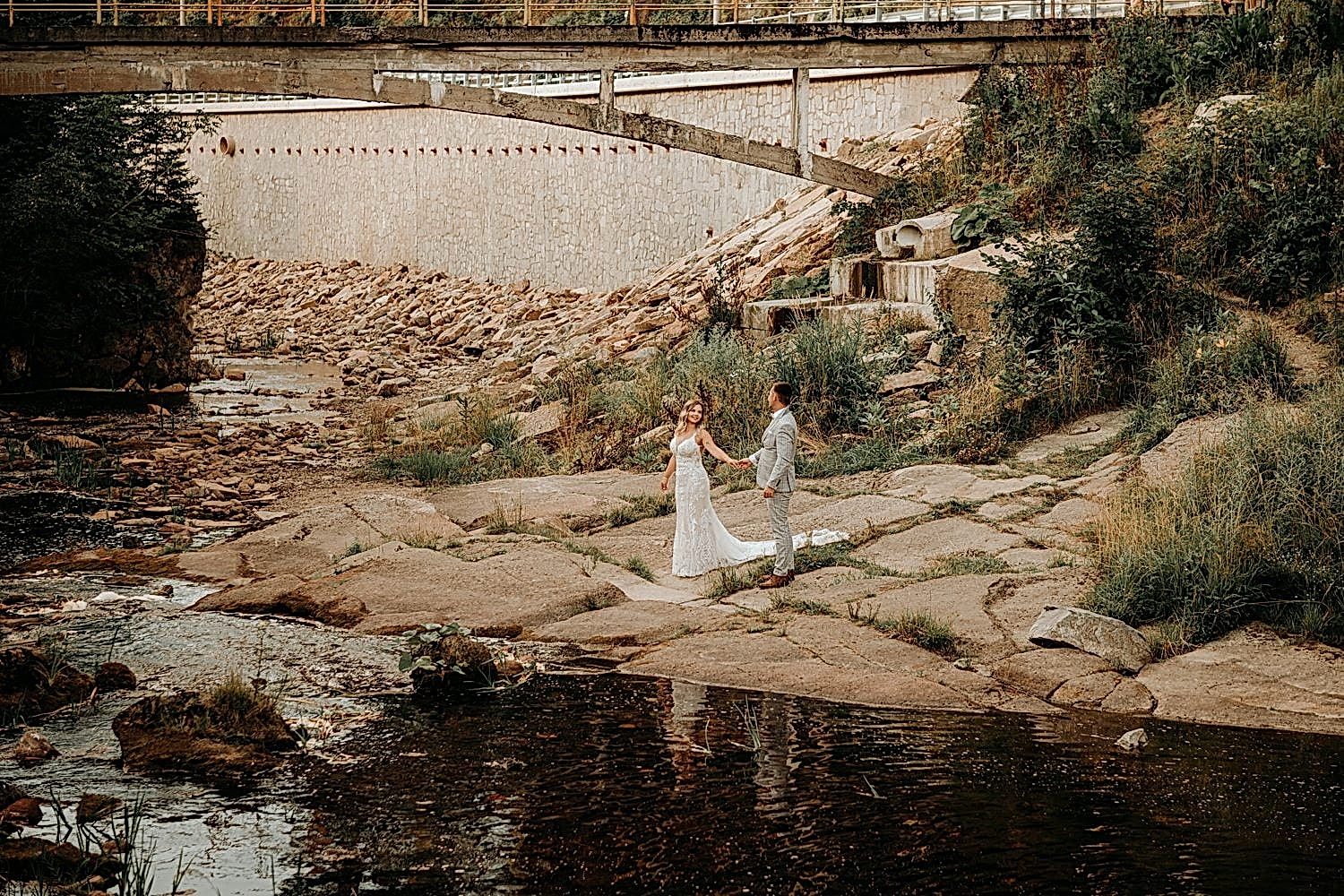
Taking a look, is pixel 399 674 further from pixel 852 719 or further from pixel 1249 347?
pixel 1249 347

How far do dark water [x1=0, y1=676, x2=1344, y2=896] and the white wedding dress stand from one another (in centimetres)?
313

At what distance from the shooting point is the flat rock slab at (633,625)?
10906 mm

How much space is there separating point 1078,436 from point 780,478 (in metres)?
4.27

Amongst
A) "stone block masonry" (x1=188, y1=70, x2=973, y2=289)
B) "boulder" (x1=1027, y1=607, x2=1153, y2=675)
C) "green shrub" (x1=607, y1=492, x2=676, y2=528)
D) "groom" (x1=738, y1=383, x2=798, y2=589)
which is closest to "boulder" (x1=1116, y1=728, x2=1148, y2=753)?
"boulder" (x1=1027, y1=607, x2=1153, y2=675)

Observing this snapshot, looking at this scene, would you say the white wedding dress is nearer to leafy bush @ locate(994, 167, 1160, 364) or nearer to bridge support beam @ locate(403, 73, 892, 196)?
leafy bush @ locate(994, 167, 1160, 364)

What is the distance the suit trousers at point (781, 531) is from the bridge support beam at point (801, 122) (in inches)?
424

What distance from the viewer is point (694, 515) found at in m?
12.5

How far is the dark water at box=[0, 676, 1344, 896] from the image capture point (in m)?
6.85

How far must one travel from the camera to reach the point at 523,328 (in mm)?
29078

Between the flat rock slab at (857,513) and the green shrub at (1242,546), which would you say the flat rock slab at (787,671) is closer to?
the green shrub at (1242,546)

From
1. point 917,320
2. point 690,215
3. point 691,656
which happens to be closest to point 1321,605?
point 691,656

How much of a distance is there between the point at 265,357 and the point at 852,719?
2544 cm

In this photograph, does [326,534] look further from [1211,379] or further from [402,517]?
[1211,379]

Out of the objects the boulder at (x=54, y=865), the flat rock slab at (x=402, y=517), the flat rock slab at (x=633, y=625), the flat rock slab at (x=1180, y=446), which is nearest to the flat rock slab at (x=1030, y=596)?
the flat rock slab at (x=1180, y=446)
